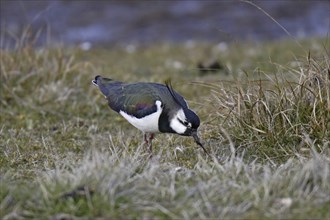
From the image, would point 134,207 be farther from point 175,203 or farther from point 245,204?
point 245,204

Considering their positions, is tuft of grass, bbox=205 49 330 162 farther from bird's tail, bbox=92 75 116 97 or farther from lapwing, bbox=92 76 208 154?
bird's tail, bbox=92 75 116 97

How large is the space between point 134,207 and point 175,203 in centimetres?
24

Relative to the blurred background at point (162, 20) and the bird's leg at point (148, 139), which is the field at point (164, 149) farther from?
the blurred background at point (162, 20)

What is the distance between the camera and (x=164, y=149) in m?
6.13

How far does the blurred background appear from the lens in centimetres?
1363

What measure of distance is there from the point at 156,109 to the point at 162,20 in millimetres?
9298

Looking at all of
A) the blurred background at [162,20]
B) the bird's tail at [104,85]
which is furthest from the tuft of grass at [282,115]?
the blurred background at [162,20]

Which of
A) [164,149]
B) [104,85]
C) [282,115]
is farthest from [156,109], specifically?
[282,115]

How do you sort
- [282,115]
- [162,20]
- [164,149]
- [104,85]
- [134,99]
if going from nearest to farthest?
[134,99], [282,115], [164,149], [104,85], [162,20]

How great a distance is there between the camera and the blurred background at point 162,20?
13633mm

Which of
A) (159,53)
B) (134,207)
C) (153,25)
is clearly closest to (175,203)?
(134,207)

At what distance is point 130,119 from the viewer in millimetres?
5734

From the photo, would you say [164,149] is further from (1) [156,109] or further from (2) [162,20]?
(2) [162,20]

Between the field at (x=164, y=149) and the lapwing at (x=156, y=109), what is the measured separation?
0.65 feet
